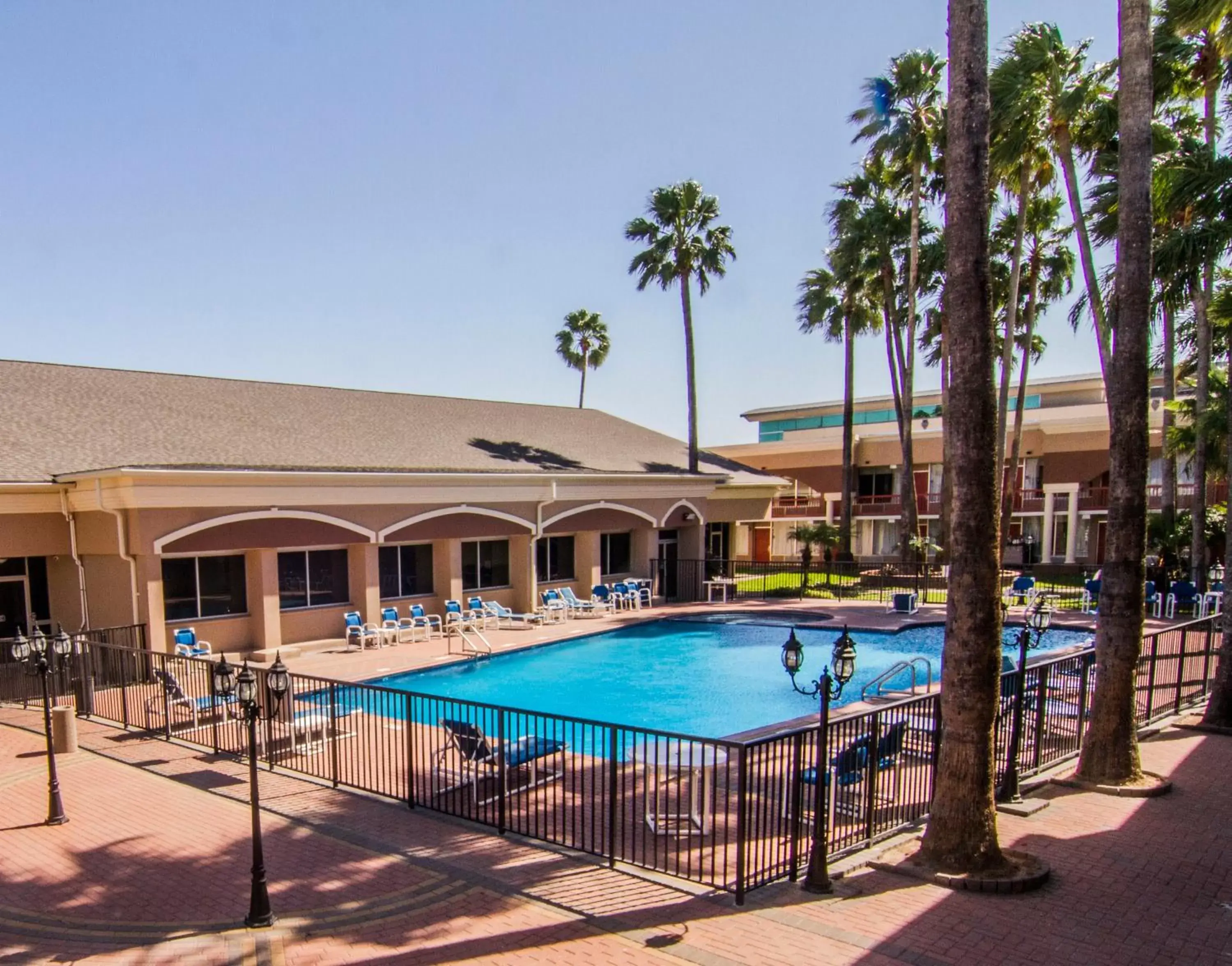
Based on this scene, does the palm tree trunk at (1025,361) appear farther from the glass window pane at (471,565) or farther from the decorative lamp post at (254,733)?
the decorative lamp post at (254,733)

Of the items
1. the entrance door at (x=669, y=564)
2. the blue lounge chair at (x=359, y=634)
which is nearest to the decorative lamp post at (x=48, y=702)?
the blue lounge chair at (x=359, y=634)

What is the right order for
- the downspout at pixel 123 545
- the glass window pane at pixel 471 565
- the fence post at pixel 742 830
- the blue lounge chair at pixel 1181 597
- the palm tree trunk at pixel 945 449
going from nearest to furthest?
the fence post at pixel 742 830 < the palm tree trunk at pixel 945 449 < the downspout at pixel 123 545 < the blue lounge chair at pixel 1181 597 < the glass window pane at pixel 471 565

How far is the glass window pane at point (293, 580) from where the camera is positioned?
65.5 feet

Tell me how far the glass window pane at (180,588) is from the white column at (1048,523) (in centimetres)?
3494

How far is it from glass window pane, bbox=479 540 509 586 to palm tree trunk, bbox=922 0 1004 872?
18.4 metres

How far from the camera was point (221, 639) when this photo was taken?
1872 cm

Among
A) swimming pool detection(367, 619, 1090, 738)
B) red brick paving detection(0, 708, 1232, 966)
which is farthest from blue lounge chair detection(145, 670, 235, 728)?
swimming pool detection(367, 619, 1090, 738)

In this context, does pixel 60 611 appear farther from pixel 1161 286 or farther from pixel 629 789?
pixel 1161 286

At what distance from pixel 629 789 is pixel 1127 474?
6762 mm

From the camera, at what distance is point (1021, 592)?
26109 mm

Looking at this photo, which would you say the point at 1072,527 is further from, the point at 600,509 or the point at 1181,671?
the point at 1181,671

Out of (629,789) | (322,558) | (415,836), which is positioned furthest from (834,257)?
(415,836)

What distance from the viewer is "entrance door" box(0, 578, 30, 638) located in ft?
59.0

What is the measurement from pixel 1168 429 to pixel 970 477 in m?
22.2
